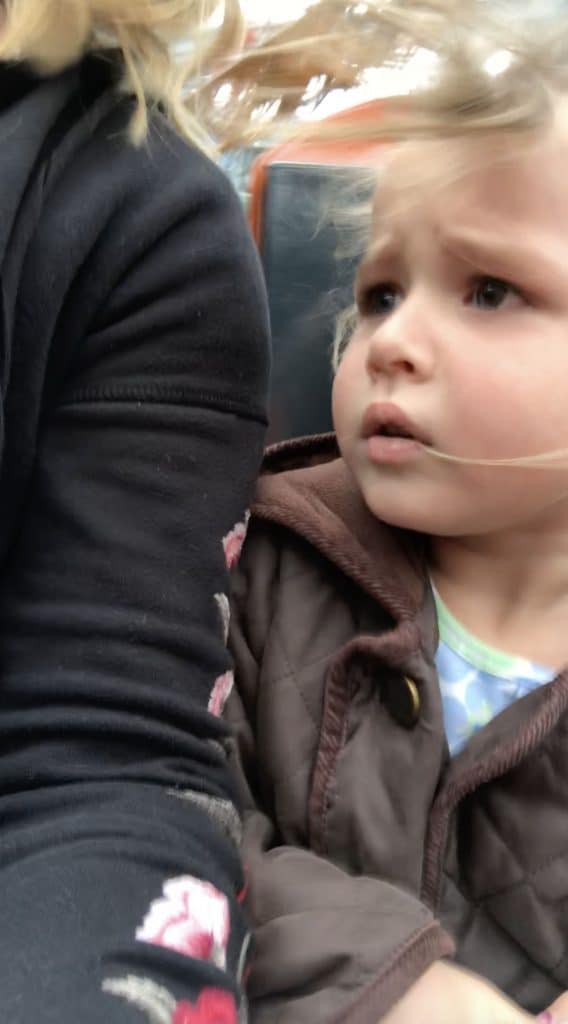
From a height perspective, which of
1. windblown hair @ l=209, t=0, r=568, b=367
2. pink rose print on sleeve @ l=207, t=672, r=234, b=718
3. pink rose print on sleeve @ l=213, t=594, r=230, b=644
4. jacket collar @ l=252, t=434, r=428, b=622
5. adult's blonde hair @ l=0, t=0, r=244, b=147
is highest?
adult's blonde hair @ l=0, t=0, r=244, b=147

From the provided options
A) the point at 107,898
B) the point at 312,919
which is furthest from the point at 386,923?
the point at 107,898

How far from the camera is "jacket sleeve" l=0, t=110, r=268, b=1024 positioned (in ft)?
1.52

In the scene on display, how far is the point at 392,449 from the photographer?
613 mm

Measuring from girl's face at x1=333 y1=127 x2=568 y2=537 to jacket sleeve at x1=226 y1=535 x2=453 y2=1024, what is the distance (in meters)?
0.17

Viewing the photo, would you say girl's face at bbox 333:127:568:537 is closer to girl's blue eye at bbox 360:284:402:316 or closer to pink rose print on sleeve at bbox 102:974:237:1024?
girl's blue eye at bbox 360:284:402:316

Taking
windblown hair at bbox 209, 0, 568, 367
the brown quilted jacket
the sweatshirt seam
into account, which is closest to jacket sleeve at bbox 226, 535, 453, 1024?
the brown quilted jacket

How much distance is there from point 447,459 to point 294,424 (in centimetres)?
31

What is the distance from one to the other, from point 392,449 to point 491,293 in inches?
4.3

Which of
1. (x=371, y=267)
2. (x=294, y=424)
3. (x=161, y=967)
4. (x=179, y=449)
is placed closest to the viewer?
(x=161, y=967)

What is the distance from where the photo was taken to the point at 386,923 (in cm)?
52

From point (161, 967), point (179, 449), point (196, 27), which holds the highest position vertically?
point (196, 27)

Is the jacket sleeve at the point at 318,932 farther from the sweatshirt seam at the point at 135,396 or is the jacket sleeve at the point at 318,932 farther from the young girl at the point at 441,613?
the sweatshirt seam at the point at 135,396

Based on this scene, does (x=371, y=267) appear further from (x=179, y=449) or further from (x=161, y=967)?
(x=161, y=967)

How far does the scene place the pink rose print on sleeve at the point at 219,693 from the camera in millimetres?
560
